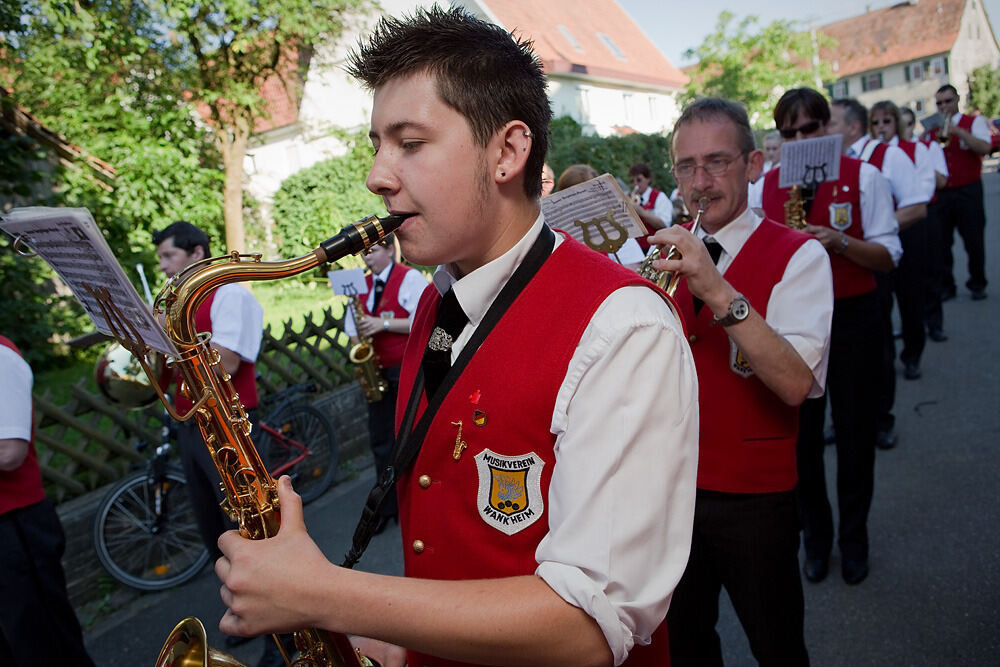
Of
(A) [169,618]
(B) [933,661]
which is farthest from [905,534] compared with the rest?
(A) [169,618]

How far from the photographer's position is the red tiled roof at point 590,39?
2530 cm

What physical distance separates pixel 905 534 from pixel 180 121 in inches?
576

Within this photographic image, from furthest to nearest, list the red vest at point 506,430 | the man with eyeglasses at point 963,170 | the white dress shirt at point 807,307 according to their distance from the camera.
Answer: the man with eyeglasses at point 963,170 < the white dress shirt at point 807,307 < the red vest at point 506,430

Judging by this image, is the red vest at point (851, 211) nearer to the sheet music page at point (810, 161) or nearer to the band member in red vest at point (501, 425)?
the sheet music page at point (810, 161)

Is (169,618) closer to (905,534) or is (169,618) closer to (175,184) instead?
(905,534)

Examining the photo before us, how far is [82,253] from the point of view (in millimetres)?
1415

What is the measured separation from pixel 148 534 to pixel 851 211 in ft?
17.0

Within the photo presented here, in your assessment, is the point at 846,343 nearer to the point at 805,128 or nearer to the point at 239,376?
the point at 805,128

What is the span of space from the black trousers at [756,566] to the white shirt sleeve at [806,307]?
1.49 ft

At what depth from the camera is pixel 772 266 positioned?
7.64 ft

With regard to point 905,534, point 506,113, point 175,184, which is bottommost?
point 905,534

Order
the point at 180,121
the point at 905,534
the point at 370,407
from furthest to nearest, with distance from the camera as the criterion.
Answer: the point at 180,121 → the point at 370,407 → the point at 905,534

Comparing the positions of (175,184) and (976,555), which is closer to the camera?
(976,555)

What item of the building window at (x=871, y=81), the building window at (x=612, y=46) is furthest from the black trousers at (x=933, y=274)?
the building window at (x=871, y=81)
